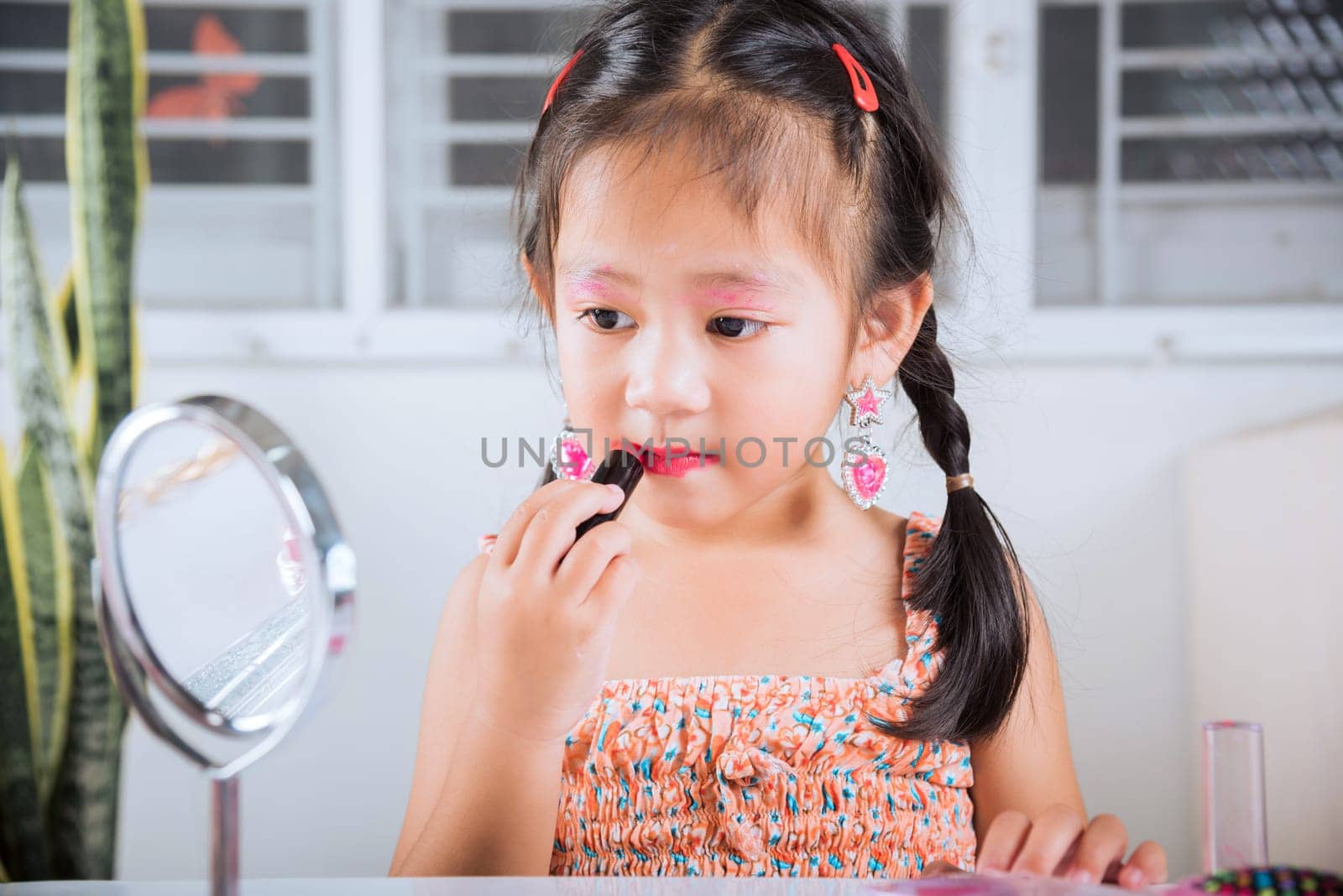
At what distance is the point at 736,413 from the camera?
81 centimetres

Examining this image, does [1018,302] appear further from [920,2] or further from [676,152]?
[676,152]

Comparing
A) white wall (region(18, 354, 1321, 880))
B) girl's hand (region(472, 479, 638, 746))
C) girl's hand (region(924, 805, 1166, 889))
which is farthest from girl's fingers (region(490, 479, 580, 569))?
white wall (region(18, 354, 1321, 880))

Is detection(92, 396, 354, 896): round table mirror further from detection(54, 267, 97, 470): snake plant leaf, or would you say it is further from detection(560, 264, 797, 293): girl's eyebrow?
detection(54, 267, 97, 470): snake plant leaf

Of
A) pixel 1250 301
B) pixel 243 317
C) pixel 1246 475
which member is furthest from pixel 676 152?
pixel 1250 301

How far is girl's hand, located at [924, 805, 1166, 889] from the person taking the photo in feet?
1.88

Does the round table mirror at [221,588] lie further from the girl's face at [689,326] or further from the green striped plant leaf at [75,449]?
the green striped plant leaf at [75,449]

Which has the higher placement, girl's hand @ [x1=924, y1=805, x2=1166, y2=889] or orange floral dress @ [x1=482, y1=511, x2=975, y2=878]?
girl's hand @ [x1=924, y1=805, x2=1166, y2=889]

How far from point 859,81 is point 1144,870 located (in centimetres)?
59

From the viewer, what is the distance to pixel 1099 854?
58 centimetres

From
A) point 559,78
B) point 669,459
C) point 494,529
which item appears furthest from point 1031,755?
point 494,529

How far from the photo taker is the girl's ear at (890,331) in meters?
0.92

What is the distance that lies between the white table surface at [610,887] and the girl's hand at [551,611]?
15cm

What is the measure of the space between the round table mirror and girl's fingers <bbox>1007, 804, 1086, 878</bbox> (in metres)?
0.37

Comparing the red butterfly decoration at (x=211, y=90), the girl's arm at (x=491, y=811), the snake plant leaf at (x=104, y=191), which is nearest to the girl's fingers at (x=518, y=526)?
the girl's arm at (x=491, y=811)
